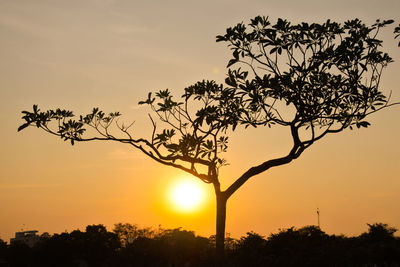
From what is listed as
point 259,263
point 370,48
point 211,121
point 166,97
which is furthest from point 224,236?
point 370,48

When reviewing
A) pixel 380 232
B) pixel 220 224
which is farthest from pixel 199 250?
pixel 380 232

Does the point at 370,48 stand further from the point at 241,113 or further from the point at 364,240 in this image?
the point at 364,240

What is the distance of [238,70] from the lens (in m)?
23.0

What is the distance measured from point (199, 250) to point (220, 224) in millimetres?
1701

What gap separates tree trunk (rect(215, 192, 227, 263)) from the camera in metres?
23.8

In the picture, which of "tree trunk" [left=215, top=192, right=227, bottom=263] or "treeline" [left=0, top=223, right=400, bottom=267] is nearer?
"treeline" [left=0, top=223, right=400, bottom=267]

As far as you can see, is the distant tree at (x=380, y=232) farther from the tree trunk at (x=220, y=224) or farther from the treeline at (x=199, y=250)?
the tree trunk at (x=220, y=224)

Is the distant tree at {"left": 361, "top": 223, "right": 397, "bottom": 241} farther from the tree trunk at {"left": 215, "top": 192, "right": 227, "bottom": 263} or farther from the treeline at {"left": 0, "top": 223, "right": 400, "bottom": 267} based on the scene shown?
the tree trunk at {"left": 215, "top": 192, "right": 227, "bottom": 263}

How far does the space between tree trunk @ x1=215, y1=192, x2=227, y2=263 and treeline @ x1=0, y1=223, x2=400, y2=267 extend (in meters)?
0.37

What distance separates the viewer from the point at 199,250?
23688 millimetres

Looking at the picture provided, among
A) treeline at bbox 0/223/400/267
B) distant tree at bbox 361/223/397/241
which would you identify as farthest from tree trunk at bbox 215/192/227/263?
distant tree at bbox 361/223/397/241

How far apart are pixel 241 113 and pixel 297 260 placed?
22.3 ft

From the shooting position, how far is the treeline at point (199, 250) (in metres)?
20.9

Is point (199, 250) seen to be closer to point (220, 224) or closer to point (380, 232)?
point (220, 224)
